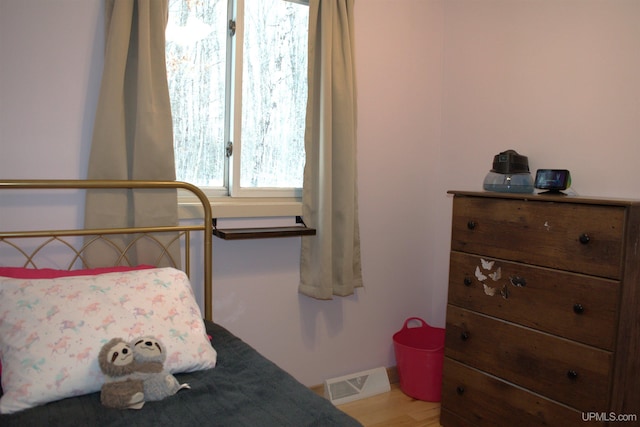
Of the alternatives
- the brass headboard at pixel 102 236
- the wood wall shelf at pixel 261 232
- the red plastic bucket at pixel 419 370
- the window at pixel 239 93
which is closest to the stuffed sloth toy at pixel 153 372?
the brass headboard at pixel 102 236

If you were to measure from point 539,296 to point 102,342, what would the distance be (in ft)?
5.02

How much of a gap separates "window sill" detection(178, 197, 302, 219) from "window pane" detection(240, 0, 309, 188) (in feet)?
0.31

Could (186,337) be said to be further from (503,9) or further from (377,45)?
(503,9)

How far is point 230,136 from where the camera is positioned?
88.7 inches

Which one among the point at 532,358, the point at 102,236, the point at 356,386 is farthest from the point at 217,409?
the point at 356,386

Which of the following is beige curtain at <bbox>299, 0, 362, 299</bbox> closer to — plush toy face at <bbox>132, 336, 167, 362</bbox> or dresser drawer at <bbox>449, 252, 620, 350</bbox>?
dresser drawer at <bbox>449, 252, 620, 350</bbox>

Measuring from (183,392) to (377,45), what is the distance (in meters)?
2.03

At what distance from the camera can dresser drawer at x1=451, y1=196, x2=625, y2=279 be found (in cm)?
165

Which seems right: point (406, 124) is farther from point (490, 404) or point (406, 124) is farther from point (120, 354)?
point (120, 354)

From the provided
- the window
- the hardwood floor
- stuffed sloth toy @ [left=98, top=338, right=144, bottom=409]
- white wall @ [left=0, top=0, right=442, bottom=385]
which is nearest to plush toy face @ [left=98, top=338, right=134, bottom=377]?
stuffed sloth toy @ [left=98, top=338, right=144, bottom=409]

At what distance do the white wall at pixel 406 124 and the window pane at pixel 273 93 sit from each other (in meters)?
0.33

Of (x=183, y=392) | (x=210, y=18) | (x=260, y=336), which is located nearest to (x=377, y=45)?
(x=210, y=18)

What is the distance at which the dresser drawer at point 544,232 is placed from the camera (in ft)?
5.42

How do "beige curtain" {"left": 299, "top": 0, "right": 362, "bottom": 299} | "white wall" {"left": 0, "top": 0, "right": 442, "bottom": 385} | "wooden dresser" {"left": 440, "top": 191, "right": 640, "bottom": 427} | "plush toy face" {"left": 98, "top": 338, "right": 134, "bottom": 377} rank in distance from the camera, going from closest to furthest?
"plush toy face" {"left": 98, "top": 338, "right": 134, "bottom": 377} < "wooden dresser" {"left": 440, "top": 191, "right": 640, "bottom": 427} < "white wall" {"left": 0, "top": 0, "right": 442, "bottom": 385} < "beige curtain" {"left": 299, "top": 0, "right": 362, "bottom": 299}
